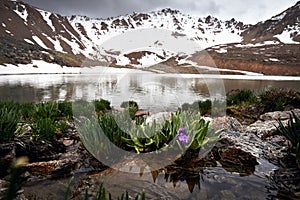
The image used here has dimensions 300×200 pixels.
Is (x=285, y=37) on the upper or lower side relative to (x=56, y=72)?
upper

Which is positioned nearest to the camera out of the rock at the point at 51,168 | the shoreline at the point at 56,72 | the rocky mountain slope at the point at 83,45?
the rock at the point at 51,168

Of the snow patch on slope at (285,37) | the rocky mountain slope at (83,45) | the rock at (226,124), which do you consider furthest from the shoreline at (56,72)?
the snow patch on slope at (285,37)

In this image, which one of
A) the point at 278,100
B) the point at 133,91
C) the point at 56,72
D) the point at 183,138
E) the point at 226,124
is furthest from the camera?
the point at 56,72

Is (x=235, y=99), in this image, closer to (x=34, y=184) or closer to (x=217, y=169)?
(x=217, y=169)

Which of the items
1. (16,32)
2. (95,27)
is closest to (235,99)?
(16,32)

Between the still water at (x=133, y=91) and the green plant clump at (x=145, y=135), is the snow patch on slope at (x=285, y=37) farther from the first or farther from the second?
the green plant clump at (x=145, y=135)

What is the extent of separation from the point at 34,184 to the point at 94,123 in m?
1.28

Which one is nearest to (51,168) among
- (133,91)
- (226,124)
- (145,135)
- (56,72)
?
(145,135)

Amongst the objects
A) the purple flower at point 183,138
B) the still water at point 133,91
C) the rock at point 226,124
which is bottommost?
the still water at point 133,91

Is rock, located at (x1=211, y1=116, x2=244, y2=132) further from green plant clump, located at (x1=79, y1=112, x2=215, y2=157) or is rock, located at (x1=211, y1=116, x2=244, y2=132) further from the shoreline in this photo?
the shoreline

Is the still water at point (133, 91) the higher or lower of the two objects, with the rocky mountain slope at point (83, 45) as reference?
lower

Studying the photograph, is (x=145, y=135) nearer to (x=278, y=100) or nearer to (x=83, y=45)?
(x=278, y=100)

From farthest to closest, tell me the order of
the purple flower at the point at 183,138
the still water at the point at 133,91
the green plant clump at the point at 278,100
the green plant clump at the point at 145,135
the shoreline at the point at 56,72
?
the shoreline at the point at 56,72 < the still water at the point at 133,91 < the green plant clump at the point at 278,100 < the green plant clump at the point at 145,135 < the purple flower at the point at 183,138

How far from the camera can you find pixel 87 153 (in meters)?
3.90
